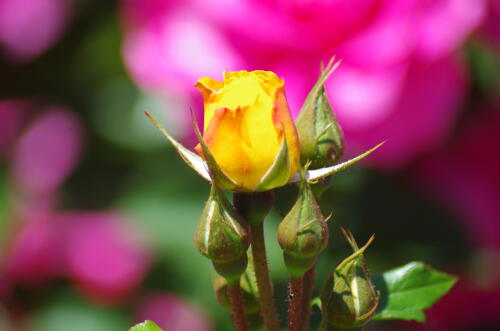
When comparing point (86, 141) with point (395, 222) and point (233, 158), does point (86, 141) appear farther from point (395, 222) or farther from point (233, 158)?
point (233, 158)

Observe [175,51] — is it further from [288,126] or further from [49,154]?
[288,126]

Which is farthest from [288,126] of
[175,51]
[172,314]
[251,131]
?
[172,314]

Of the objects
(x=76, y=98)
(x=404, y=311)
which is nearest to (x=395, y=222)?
(x=76, y=98)

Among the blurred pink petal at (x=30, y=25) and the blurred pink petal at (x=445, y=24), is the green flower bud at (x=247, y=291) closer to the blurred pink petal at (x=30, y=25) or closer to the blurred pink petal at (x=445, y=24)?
the blurred pink petal at (x=445, y=24)

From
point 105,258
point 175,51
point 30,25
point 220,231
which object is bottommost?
point 105,258

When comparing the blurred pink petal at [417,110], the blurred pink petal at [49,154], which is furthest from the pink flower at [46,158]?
the blurred pink petal at [417,110]

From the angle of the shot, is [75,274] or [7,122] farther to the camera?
[7,122]
